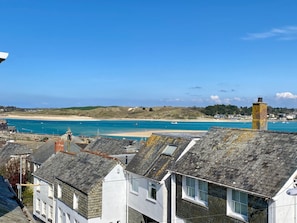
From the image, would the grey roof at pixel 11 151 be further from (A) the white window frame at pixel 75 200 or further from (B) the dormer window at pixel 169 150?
(B) the dormer window at pixel 169 150

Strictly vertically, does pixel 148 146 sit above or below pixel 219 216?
above

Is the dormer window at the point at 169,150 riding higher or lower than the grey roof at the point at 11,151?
higher

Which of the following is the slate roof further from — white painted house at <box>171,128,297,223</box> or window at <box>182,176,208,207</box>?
window at <box>182,176,208,207</box>

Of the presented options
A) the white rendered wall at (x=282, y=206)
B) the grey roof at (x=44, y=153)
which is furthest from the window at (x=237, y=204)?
the grey roof at (x=44, y=153)

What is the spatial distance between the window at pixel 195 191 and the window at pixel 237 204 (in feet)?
5.54

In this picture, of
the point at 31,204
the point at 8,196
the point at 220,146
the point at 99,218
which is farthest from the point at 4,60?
the point at 31,204

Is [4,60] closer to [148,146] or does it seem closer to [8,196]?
[8,196]

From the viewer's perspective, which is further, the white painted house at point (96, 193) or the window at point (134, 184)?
the white painted house at point (96, 193)

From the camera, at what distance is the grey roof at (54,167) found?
3209 centimetres

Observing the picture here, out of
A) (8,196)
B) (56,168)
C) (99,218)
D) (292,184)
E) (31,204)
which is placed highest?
(8,196)

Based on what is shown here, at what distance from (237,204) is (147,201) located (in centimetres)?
791

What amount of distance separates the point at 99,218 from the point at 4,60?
22076 millimetres

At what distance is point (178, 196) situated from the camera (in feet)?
69.4

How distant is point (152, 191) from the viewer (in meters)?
23.7
